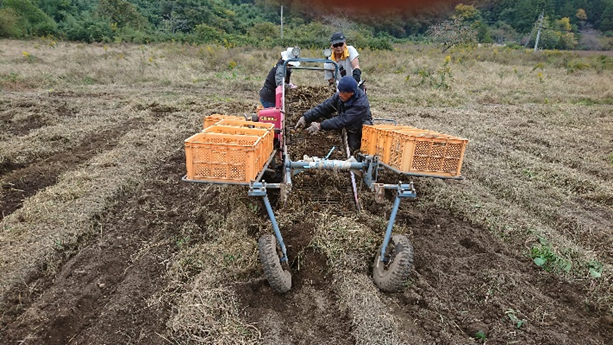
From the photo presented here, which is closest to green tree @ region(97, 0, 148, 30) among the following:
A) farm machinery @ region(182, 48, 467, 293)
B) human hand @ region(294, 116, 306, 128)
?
human hand @ region(294, 116, 306, 128)

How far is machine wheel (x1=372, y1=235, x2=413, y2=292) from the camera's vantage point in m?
3.19

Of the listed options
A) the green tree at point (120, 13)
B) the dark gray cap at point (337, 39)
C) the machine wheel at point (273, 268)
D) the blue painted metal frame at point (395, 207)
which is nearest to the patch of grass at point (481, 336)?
the blue painted metal frame at point (395, 207)

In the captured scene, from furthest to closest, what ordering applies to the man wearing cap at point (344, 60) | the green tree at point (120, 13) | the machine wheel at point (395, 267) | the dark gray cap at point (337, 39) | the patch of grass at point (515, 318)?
the green tree at point (120, 13)
the man wearing cap at point (344, 60)
the dark gray cap at point (337, 39)
the machine wheel at point (395, 267)
the patch of grass at point (515, 318)

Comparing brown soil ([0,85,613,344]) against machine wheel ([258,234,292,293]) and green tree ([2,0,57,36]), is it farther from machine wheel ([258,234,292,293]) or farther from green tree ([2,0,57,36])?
green tree ([2,0,57,36])

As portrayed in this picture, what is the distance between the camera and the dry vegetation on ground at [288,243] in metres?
2.95

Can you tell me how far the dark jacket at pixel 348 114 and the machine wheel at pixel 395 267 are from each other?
1685 mm

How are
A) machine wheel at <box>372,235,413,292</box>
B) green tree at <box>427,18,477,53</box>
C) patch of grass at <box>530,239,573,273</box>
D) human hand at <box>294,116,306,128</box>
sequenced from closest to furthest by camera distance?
machine wheel at <box>372,235,413,292</box> < patch of grass at <box>530,239,573,273</box> < human hand at <box>294,116,306,128</box> < green tree at <box>427,18,477,53</box>

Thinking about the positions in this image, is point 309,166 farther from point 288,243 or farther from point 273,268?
point 273,268

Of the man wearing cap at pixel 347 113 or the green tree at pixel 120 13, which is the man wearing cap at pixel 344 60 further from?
the green tree at pixel 120 13

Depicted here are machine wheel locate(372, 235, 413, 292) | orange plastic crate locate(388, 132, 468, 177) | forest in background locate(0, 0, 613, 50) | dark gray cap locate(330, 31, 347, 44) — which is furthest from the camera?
forest in background locate(0, 0, 613, 50)

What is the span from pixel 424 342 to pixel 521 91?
52.5ft

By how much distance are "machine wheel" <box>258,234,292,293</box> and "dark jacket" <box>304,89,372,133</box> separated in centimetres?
189

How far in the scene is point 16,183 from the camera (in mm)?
5461

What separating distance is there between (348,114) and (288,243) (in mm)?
1781
